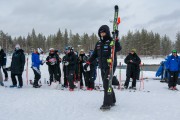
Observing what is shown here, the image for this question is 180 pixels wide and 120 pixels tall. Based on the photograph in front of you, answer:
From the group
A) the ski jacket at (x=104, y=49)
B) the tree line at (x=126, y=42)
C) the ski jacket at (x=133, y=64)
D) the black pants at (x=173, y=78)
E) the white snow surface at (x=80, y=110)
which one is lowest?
the white snow surface at (x=80, y=110)

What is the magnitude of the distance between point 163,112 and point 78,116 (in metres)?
2.00

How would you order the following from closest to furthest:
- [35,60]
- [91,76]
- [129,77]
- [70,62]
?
[70,62]
[91,76]
[35,60]
[129,77]

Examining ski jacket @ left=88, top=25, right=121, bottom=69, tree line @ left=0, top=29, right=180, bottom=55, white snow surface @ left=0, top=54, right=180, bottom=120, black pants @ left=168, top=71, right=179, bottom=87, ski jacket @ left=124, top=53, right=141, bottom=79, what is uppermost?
tree line @ left=0, top=29, right=180, bottom=55

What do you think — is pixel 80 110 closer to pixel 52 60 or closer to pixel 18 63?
pixel 18 63

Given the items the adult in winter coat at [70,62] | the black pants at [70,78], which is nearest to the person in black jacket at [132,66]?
the adult in winter coat at [70,62]

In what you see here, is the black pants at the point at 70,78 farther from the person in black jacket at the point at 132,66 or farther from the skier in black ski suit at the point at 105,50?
the skier in black ski suit at the point at 105,50

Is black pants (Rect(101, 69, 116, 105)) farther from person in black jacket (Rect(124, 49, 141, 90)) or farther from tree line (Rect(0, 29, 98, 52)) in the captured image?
tree line (Rect(0, 29, 98, 52))

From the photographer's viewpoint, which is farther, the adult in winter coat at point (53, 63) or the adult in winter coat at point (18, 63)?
the adult in winter coat at point (53, 63)

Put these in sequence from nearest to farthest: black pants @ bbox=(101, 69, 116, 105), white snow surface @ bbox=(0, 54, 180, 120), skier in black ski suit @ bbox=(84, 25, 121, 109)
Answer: white snow surface @ bbox=(0, 54, 180, 120), black pants @ bbox=(101, 69, 116, 105), skier in black ski suit @ bbox=(84, 25, 121, 109)

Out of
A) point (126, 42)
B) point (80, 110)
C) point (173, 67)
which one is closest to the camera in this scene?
point (80, 110)

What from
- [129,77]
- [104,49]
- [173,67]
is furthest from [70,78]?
[173,67]

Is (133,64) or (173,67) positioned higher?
(133,64)

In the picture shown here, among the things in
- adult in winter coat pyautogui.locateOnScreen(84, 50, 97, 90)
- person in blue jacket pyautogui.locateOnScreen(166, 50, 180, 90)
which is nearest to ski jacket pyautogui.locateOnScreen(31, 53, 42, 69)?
adult in winter coat pyautogui.locateOnScreen(84, 50, 97, 90)

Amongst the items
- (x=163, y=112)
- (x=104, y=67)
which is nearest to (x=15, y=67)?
(x=104, y=67)
